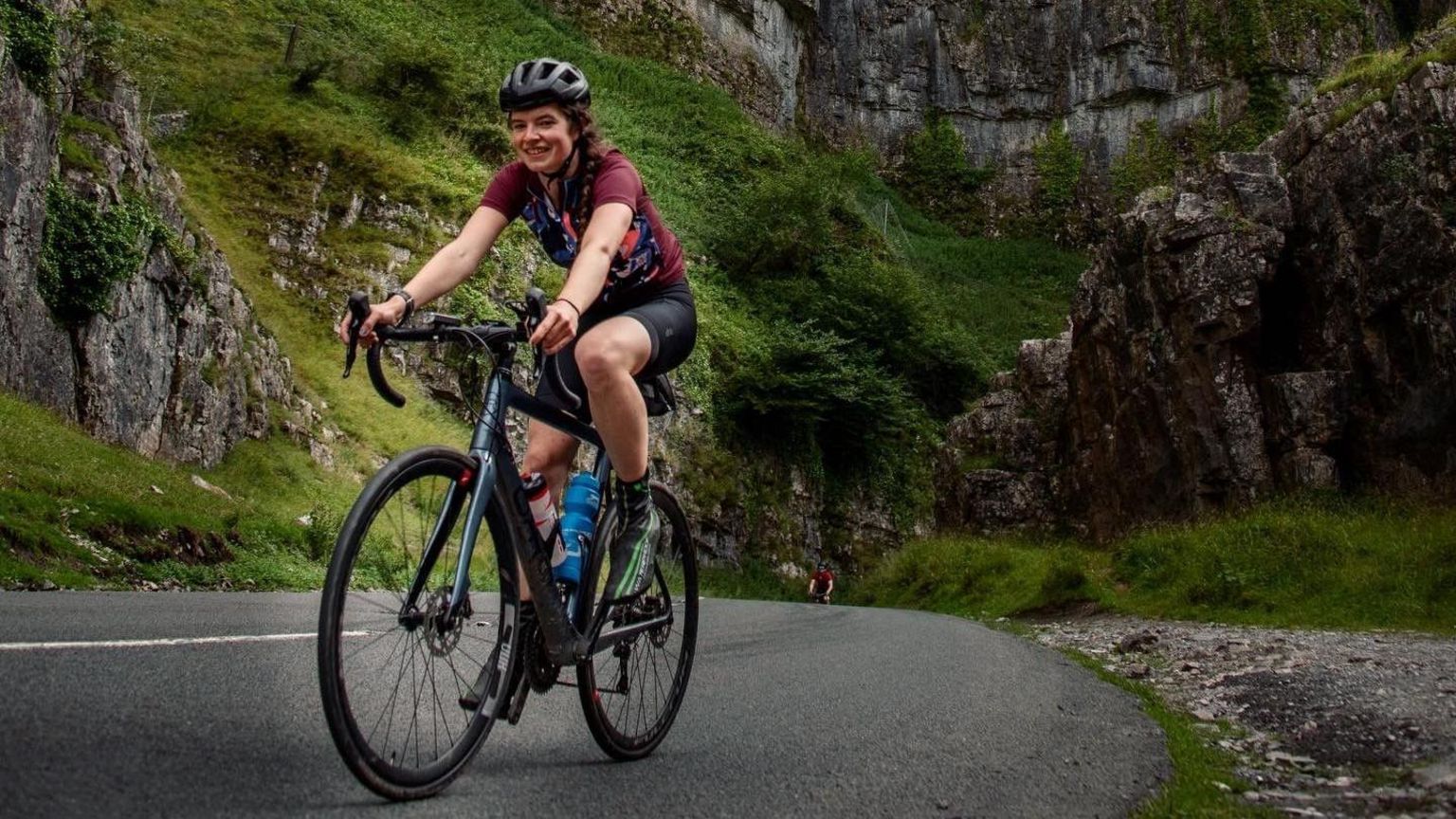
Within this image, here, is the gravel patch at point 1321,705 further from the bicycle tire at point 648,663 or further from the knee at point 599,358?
the knee at point 599,358

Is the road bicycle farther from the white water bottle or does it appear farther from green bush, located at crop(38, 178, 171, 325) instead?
green bush, located at crop(38, 178, 171, 325)

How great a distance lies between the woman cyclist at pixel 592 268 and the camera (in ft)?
11.5

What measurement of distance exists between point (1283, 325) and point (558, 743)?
1461 centimetres

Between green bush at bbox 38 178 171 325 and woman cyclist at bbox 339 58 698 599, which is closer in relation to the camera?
woman cyclist at bbox 339 58 698 599

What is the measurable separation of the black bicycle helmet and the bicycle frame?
2.78 ft

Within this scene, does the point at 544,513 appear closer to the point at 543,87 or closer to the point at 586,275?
the point at 586,275

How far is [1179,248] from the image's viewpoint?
16.7 metres

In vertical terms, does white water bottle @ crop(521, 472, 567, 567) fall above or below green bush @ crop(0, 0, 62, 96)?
below

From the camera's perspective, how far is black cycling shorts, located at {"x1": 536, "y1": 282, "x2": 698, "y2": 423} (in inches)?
147

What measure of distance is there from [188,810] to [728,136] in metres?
42.8

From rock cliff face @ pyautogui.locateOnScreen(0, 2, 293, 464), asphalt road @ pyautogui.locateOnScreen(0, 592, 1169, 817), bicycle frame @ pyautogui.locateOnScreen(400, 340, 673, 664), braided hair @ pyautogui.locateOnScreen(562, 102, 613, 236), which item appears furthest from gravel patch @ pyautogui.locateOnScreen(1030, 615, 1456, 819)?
rock cliff face @ pyautogui.locateOnScreen(0, 2, 293, 464)

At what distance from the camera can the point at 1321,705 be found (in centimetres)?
542

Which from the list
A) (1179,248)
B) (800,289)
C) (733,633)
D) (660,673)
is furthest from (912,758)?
(800,289)

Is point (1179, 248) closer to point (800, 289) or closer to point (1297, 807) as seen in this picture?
point (1297, 807)
